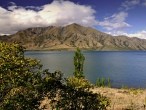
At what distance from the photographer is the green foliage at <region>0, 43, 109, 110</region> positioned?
855 inches

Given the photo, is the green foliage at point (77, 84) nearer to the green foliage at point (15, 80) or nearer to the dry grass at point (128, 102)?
the green foliage at point (15, 80)

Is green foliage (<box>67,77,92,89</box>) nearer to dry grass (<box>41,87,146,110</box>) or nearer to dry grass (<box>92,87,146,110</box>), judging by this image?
dry grass (<box>41,87,146,110</box>)

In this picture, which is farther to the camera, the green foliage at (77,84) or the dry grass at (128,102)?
the dry grass at (128,102)

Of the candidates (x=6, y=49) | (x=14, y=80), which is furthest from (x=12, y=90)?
(x=6, y=49)

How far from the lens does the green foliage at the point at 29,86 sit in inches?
855

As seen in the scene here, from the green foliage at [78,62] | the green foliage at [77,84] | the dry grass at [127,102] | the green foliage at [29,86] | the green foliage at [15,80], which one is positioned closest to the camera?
the green foliage at [15,80]

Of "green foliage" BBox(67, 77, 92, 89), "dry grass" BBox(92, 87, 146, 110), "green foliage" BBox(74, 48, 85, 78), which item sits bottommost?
"dry grass" BBox(92, 87, 146, 110)

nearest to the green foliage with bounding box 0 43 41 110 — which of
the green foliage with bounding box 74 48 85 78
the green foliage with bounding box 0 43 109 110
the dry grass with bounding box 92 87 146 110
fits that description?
the green foliage with bounding box 0 43 109 110

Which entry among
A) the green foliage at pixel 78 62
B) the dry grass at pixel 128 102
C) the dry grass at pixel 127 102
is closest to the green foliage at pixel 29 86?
the dry grass at pixel 127 102

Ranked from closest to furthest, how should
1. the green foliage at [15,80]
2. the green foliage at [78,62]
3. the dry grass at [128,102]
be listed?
the green foliage at [15,80] < the dry grass at [128,102] < the green foliage at [78,62]

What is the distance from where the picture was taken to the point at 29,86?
74.0 ft

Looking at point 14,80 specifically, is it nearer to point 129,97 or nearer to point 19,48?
point 19,48

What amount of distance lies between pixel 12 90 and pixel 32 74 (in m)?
2.48

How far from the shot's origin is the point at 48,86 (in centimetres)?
2456
